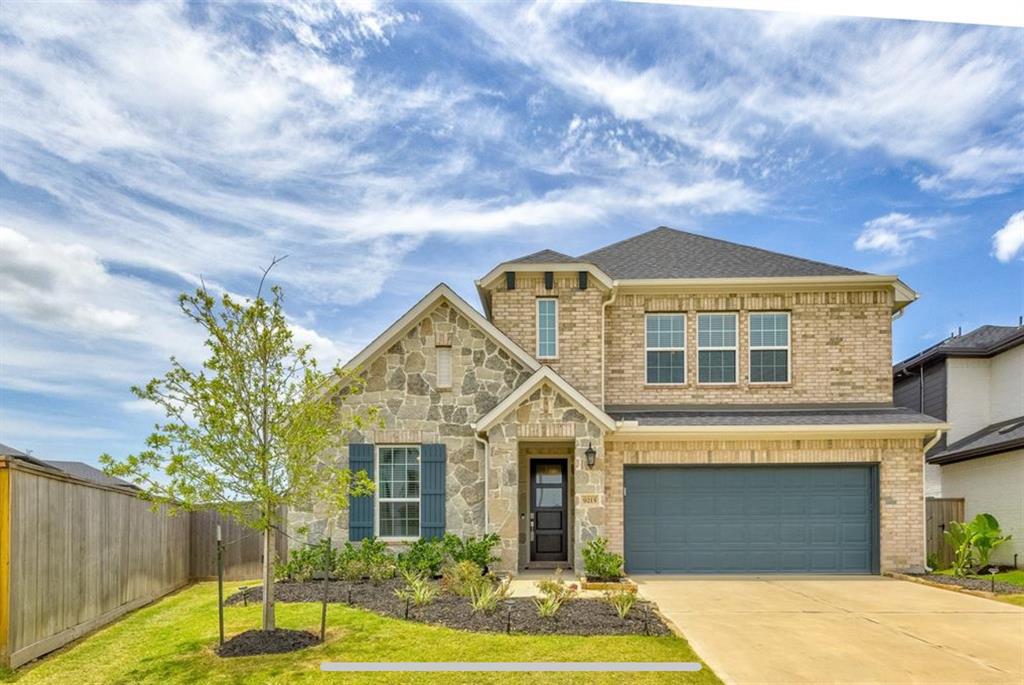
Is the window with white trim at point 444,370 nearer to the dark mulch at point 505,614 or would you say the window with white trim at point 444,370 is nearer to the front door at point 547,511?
the front door at point 547,511

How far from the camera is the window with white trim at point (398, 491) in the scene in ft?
35.6

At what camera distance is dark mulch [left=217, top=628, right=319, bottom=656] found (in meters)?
6.45

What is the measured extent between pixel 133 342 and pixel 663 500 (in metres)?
8.02

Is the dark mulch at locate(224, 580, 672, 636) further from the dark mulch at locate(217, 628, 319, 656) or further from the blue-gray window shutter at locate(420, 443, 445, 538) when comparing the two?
the blue-gray window shutter at locate(420, 443, 445, 538)

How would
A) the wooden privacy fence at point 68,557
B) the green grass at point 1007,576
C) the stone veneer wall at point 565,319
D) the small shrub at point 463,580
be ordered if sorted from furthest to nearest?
the stone veneer wall at point 565,319 → the green grass at point 1007,576 → the small shrub at point 463,580 → the wooden privacy fence at point 68,557

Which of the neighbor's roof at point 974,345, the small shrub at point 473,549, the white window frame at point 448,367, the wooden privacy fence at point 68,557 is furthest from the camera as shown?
the neighbor's roof at point 974,345

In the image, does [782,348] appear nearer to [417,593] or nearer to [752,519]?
[752,519]

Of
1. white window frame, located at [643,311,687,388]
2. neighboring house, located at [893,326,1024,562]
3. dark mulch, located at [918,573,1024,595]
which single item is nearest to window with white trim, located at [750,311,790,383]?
white window frame, located at [643,311,687,388]

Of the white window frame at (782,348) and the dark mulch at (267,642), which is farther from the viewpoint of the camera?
the white window frame at (782,348)

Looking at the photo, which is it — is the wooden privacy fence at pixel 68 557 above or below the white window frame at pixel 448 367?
below

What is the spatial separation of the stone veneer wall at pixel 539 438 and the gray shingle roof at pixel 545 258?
8.33ft

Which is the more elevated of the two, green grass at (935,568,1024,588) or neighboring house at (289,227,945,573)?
neighboring house at (289,227,945,573)

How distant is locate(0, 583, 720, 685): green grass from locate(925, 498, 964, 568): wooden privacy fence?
877 centimetres

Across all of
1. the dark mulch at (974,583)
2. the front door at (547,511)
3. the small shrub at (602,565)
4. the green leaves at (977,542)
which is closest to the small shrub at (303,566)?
the front door at (547,511)
